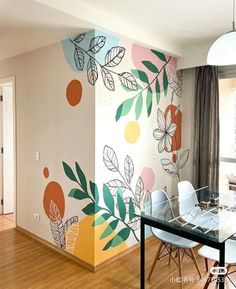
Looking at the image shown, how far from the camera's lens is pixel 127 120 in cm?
312

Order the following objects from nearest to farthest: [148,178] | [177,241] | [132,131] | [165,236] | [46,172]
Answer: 1. [177,241]
2. [165,236]
3. [132,131]
4. [46,172]
5. [148,178]

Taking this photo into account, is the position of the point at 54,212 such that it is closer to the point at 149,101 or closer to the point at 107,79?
the point at 107,79

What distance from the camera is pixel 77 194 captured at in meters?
2.96

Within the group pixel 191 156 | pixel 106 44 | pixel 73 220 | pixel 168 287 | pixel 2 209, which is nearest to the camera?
pixel 168 287

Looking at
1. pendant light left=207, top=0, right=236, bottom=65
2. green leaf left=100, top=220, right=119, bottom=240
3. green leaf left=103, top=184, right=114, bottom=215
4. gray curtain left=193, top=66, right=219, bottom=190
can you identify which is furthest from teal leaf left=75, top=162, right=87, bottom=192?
gray curtain left=193, top=66, right=219, bottom=190

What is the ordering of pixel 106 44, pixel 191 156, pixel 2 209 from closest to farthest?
pixel 106 44 → pixel 191 156 → pixel 2 209

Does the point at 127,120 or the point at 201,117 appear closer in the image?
the point at 127,120

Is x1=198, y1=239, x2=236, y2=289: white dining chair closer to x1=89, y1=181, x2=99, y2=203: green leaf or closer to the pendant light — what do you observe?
x1=89, y1=181, x2=99, y2=203: green leaf

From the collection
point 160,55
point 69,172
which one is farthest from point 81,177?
point 160,55

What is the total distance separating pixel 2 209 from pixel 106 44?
A: 333 centimetres

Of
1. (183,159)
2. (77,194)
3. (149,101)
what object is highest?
(149,101)

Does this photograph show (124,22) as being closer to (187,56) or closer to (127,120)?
(127,120)

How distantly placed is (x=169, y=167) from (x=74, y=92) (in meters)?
1.79

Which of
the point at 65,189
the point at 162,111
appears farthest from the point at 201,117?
the point at 65,189
